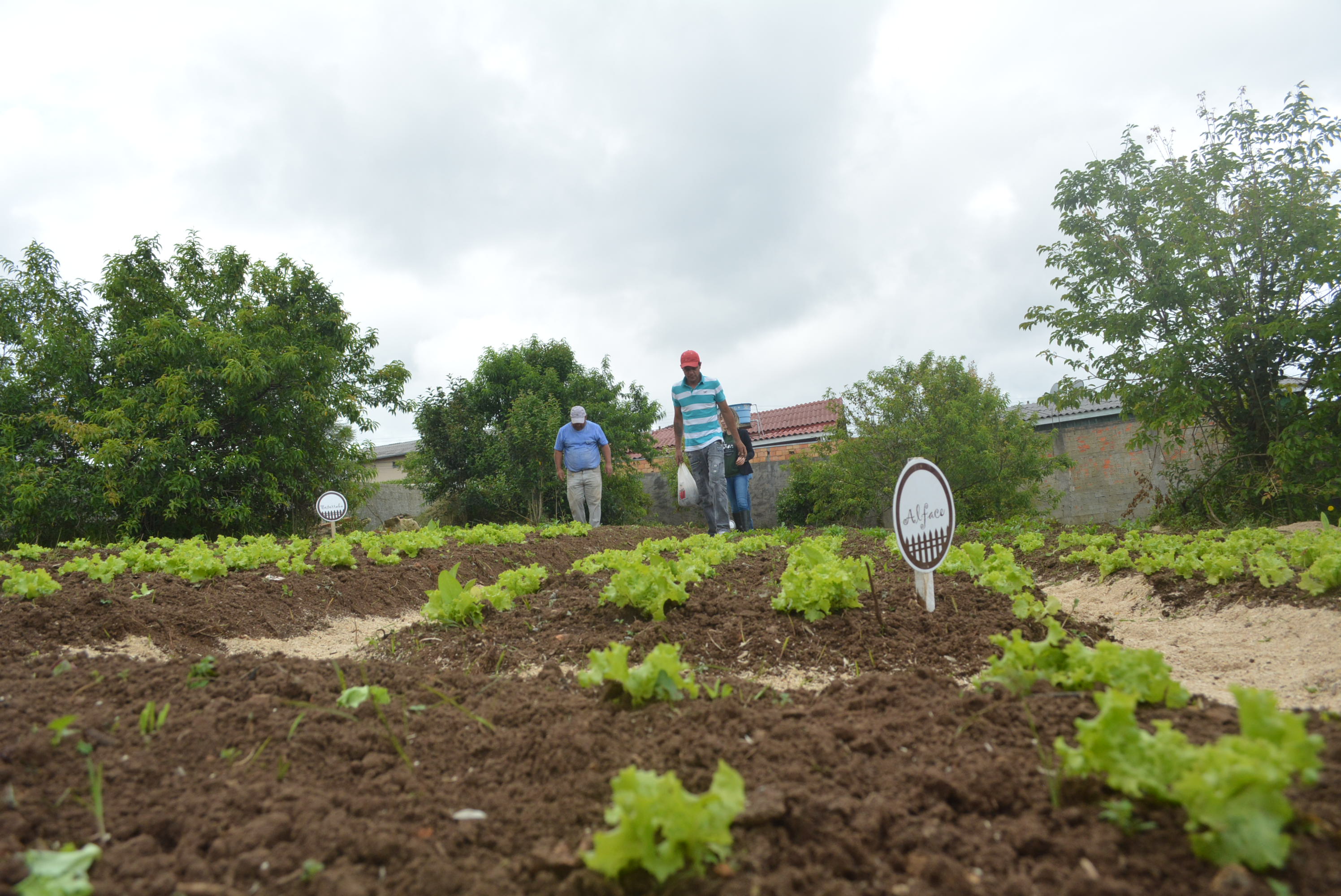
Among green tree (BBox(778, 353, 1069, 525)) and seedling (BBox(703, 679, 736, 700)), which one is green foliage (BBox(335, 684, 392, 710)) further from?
green tree (BBox(778, 353, 1069, 525))

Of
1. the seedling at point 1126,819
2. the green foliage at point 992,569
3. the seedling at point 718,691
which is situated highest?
the green foliage at point 992,569

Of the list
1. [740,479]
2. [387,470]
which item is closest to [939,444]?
[740,479]

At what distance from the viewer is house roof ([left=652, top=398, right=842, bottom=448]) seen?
20312 millimetres

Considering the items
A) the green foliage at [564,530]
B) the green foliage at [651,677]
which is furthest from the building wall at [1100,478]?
the green foliage at [651,677]

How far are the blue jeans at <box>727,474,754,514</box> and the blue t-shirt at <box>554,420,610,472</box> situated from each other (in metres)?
Result: 1.96

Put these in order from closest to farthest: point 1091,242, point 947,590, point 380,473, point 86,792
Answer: point 86,792 < point 947,590 < point 1091,242 < point 380,473

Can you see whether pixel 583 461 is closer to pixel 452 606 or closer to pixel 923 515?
pixel 452 606

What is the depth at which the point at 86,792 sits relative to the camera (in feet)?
5.21

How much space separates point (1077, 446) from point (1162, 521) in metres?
5.74

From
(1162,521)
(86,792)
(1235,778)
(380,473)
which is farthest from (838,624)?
(380,473)

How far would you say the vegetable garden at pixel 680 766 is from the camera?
1.28 meters

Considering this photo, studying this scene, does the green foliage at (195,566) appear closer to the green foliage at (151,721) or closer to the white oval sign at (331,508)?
the white oval sign at (331,508)

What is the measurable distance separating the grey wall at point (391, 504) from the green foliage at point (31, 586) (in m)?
13.0

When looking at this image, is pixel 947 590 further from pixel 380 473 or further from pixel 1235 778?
pixel 380 473
